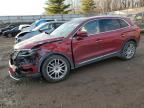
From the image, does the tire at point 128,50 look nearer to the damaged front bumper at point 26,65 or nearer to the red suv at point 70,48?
the red suv at point 70,48

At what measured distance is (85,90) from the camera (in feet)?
17.3

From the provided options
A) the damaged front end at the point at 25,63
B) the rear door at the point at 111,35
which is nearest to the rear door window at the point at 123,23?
the rear door at the point at 111,35

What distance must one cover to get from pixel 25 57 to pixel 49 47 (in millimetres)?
652

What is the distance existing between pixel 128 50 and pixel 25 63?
3.71 meters

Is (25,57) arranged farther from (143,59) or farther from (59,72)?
(143,59)

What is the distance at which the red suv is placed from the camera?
5719mm

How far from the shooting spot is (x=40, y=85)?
5832 mm

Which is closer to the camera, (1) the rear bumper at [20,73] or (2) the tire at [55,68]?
(1) the rear bumper at [20,73]

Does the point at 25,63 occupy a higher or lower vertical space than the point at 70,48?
lower

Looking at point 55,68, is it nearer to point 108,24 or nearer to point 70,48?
point 70,48

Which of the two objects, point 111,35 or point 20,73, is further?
Result: point 111,35

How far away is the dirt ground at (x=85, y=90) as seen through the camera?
15.2 ft

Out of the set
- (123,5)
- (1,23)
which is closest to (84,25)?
(1,23)

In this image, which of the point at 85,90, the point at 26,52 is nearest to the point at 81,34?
the point at 26,52
